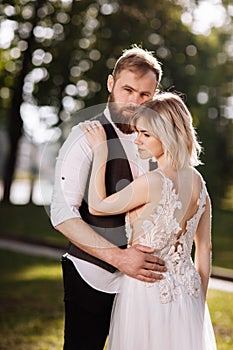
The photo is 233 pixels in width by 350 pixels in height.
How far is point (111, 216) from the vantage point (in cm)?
424

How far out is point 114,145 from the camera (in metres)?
4.35

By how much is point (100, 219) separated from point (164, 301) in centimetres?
55

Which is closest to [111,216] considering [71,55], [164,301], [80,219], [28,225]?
[80,219]

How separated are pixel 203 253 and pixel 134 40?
23.1m

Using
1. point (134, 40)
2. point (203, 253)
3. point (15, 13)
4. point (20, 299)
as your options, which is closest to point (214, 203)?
point (134, 40)

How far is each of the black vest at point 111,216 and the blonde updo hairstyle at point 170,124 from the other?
0.27 m

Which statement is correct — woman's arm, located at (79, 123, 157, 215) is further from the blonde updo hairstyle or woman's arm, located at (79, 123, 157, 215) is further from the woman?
the blonde updo hairstyle

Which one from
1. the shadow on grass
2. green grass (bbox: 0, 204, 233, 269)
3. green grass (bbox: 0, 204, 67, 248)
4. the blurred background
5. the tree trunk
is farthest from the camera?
the tree trunk

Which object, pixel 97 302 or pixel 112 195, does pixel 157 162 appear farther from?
pixel 97 302

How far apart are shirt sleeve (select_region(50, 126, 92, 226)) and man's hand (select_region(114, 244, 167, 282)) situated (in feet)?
1.07

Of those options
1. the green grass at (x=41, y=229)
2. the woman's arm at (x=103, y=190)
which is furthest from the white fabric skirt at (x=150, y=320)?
the green grass at (x=41, y=229)

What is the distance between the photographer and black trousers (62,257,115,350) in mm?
4344

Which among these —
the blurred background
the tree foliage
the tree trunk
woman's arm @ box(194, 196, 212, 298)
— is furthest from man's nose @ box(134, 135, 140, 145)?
the tree trunk

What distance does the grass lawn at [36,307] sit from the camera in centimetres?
877
